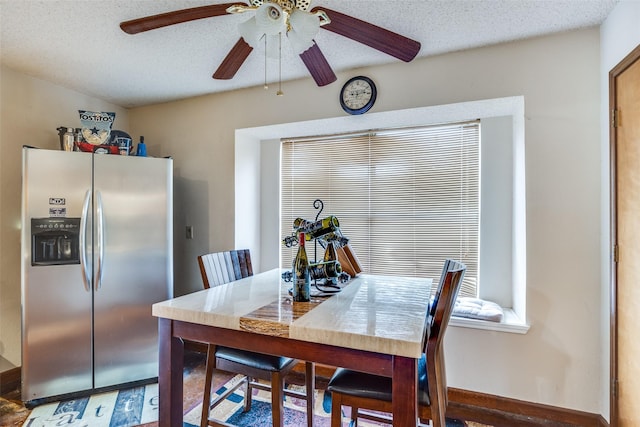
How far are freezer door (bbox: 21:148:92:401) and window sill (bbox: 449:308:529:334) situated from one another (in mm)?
2548

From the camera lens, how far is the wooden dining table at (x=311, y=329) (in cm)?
104

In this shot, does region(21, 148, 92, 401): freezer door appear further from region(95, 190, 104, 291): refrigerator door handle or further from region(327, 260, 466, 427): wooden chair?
region(327, 260, 466, 427): wooden chair

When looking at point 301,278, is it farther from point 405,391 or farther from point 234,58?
point 234,58

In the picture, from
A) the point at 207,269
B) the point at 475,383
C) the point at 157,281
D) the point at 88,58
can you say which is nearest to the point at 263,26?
the point at 207,269

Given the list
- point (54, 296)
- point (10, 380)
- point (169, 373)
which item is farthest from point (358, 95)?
point (10, 380)

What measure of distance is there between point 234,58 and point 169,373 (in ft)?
5.09

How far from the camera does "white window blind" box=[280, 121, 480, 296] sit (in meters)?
2.51

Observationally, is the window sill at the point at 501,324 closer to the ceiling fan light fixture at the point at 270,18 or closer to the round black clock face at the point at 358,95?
the round black clock face at the point at 358,95

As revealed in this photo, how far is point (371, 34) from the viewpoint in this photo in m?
1.42

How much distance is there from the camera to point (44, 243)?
212 centimetres

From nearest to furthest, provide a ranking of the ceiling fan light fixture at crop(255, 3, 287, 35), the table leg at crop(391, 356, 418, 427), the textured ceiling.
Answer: the table leg at crop(391, 356, 418, 427) < the ceiling fan light fixture at crop(255, 3, 287, 35) < the textured ceiling

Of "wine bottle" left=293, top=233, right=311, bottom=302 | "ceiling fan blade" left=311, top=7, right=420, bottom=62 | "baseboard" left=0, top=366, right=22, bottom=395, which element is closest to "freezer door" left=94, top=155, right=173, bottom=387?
"baseboard" left=0, top=366, right=22, bottom=395

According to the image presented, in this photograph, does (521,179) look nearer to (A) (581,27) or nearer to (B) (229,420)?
(A) (581,27)

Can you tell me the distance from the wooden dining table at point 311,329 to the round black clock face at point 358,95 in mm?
1367
